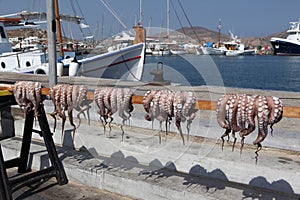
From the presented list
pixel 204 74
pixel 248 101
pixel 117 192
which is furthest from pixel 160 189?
pixel 248 101

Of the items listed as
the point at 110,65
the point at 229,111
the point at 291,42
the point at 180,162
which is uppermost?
the point at 291,42

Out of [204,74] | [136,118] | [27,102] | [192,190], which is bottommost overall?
[192,190]

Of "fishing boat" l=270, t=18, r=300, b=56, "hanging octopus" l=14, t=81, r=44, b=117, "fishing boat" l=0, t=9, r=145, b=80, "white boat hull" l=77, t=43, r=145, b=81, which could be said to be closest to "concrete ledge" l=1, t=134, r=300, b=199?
"hanging octopus" l=14, t=81, r=44, b=117

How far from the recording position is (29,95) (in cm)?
324

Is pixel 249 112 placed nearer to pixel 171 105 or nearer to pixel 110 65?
pixel 171 105

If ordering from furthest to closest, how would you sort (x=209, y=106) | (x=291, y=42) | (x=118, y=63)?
(x=291, y=42) < (x=118, y=63) < (x=209, y=106)

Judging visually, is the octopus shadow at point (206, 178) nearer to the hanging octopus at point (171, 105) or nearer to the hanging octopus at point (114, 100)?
the hanging octopus at point (171, 105)

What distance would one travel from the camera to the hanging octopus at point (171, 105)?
2.55m

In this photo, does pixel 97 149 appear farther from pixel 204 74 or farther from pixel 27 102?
pixel 204 74

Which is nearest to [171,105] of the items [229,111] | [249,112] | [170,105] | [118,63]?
[170,105]

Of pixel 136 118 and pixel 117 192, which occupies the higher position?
pixel 136 118

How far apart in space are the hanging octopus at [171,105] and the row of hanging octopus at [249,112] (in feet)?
0.78

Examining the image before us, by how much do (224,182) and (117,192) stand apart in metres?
1.13

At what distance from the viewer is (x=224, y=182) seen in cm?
339
